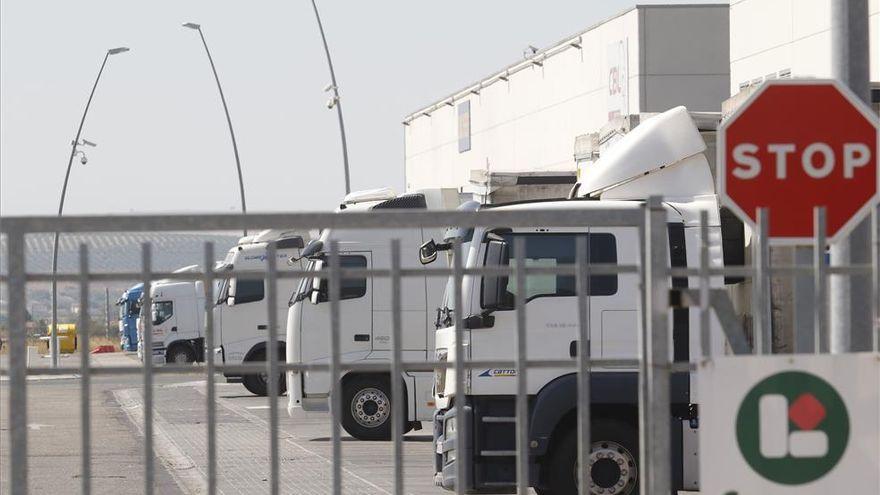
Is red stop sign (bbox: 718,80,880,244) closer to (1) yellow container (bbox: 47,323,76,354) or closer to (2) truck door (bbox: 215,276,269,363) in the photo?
(1) yellow container (bbox: 47,323,76,354)

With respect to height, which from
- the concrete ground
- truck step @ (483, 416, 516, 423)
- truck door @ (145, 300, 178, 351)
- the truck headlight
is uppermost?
truck door @ (145, 300, 178, 351)

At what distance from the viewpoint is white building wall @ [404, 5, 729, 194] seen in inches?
1587

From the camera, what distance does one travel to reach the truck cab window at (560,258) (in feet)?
39.1

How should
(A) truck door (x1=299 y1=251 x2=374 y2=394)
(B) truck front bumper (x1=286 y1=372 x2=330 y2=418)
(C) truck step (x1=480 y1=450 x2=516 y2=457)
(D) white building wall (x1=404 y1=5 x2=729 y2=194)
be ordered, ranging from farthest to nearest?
(D) white building wall (x1=404 y1=5 x2=729 y2=194)
(A) truck door (x1=299 y1=251 x2=374 y2=394)
(B) truck front bumper (x1=286 y1=372 x2=330 y2=418)
(C) truck step (x1=480 y1=450 x2=516 y2=457)

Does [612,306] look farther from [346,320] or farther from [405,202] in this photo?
[405,202]

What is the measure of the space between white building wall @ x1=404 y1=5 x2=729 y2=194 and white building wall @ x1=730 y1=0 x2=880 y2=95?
20.2ft

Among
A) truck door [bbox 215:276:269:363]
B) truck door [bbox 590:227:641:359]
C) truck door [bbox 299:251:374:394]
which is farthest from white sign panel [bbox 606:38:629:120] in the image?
truck door [bbox 590:227:641:359]

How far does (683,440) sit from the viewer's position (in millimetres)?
11656

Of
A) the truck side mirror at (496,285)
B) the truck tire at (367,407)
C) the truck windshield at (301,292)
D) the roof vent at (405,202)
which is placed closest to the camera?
the truck side mirror at (496,285)

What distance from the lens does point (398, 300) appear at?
5859mm

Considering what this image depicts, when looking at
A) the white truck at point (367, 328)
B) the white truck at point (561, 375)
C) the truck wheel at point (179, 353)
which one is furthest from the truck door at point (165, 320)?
the white truck at point (561, 375)

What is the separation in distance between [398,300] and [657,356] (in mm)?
1015

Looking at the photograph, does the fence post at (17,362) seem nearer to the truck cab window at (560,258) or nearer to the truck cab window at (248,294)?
the truck cab window at (560,258)

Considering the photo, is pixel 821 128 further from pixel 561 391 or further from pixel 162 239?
pixel 561 391
